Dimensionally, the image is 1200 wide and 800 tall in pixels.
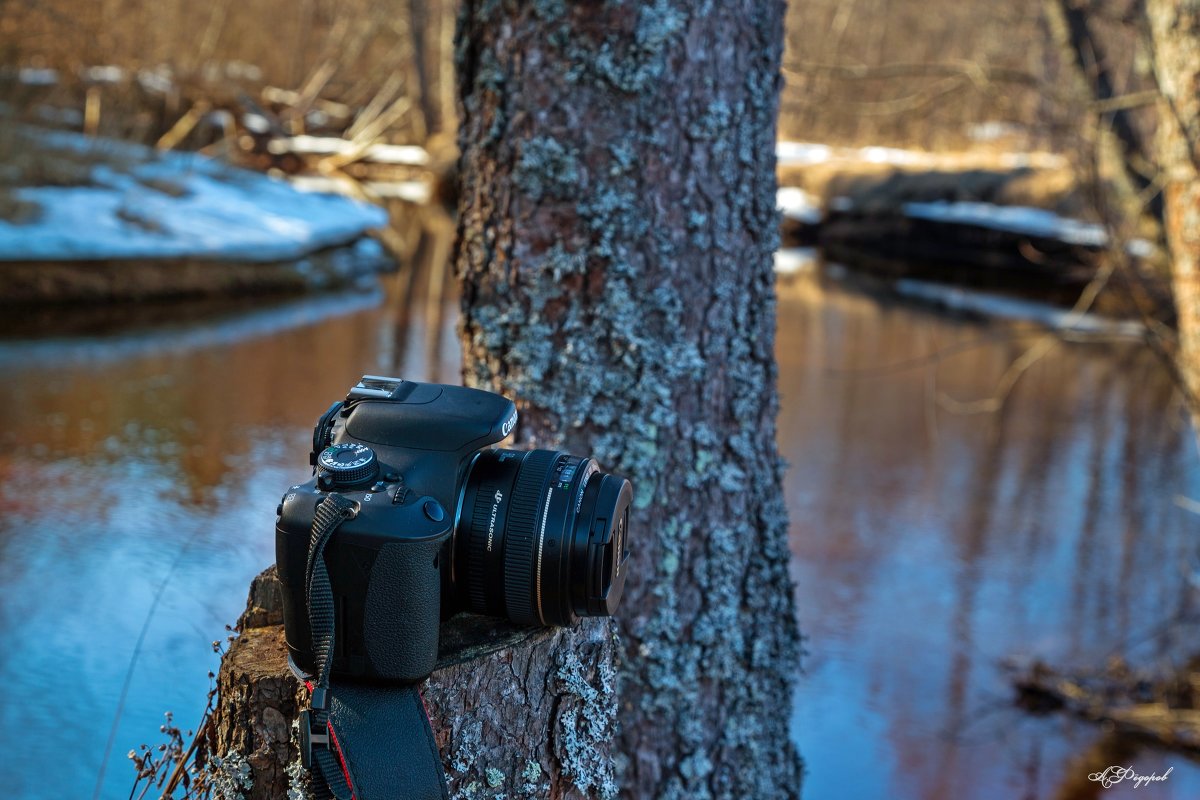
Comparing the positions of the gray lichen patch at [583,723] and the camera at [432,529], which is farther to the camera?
the gray lichen patch at [583,723]

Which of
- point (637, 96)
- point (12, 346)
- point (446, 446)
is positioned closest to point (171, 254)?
point (12, 346)

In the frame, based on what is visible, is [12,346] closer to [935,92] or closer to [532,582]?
[935,92]

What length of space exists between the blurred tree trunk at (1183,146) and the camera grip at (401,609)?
2757 mm

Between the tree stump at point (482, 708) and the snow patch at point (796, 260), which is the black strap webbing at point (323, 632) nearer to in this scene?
the tree stump at point (482, 708)

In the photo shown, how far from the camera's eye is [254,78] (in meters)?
17.3

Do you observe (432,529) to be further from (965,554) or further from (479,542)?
(965,554)

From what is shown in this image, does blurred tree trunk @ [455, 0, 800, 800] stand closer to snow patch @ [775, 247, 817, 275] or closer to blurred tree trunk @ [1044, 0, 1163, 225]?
blurred tree trunk @ [1044, 0, 1163, 225]

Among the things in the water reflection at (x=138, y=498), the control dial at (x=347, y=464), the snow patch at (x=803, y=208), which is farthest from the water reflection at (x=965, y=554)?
the snow patch at (x=803, y=208)

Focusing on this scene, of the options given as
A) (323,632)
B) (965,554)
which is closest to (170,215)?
(965,554)

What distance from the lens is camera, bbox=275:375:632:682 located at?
128cm

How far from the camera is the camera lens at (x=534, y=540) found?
142 centimetres

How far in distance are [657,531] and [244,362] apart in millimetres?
5192

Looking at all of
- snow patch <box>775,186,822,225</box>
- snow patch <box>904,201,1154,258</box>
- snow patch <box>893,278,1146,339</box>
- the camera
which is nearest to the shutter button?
the camera

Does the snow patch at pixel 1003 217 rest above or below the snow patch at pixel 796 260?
above
